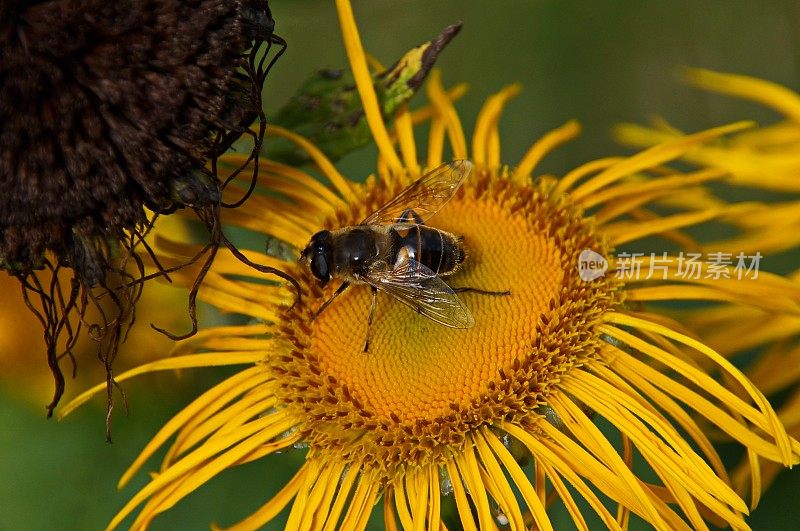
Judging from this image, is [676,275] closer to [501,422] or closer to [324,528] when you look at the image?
[501,422]

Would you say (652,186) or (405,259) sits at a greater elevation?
(652,186)

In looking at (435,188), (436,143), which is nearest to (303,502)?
(435,188)

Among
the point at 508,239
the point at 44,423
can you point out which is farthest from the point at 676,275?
the point at 44,423

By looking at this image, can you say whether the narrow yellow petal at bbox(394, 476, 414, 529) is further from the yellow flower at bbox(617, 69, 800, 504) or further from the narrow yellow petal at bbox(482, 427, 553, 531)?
the yellow flower at bbox(617, 69, 800, 504)

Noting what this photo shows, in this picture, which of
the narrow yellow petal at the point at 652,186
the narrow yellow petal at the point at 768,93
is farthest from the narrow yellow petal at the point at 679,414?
the narrow yellow petal at the point at 768,93

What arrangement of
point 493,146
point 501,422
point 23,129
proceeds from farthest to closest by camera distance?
point 493,146, point 501,422, point 23,129

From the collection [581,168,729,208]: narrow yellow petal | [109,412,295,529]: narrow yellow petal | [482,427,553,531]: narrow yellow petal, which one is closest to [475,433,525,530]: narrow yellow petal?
[482,427,553,531]: narrow yellow petal

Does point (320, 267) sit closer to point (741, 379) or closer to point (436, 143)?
point (436, 143)
